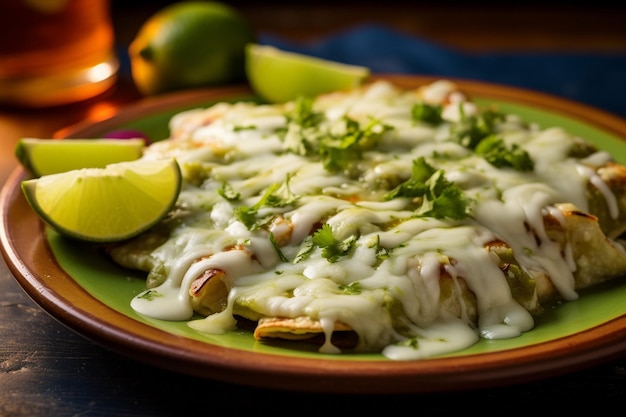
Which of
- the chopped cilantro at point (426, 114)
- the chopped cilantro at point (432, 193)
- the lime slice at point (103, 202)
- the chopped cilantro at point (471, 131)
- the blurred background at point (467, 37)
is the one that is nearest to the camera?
the chopped cilantro at point (432, 193)

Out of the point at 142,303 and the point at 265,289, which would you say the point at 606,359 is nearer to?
the point at 265,289

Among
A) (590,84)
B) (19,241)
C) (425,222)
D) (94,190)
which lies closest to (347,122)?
(425,222)

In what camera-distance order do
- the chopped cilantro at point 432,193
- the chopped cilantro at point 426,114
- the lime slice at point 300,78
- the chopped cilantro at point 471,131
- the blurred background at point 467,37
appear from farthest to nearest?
1. the blurred background at point 467,37
2. the lime slice at point 300,78
3. the chopped cilantro at point 426,114
4. the chopped cilantro at point 471,131
5. the chopped cilantro at point 432,193

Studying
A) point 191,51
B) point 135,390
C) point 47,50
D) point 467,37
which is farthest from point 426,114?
point 467,37

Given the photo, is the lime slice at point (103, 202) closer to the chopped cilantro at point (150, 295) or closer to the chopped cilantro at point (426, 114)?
the chopped cilantro at point (150, 295)

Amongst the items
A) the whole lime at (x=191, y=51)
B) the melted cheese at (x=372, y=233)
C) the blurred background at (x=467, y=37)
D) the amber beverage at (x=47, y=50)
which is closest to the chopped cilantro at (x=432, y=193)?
the melted cheese at (x=372, y=233)
